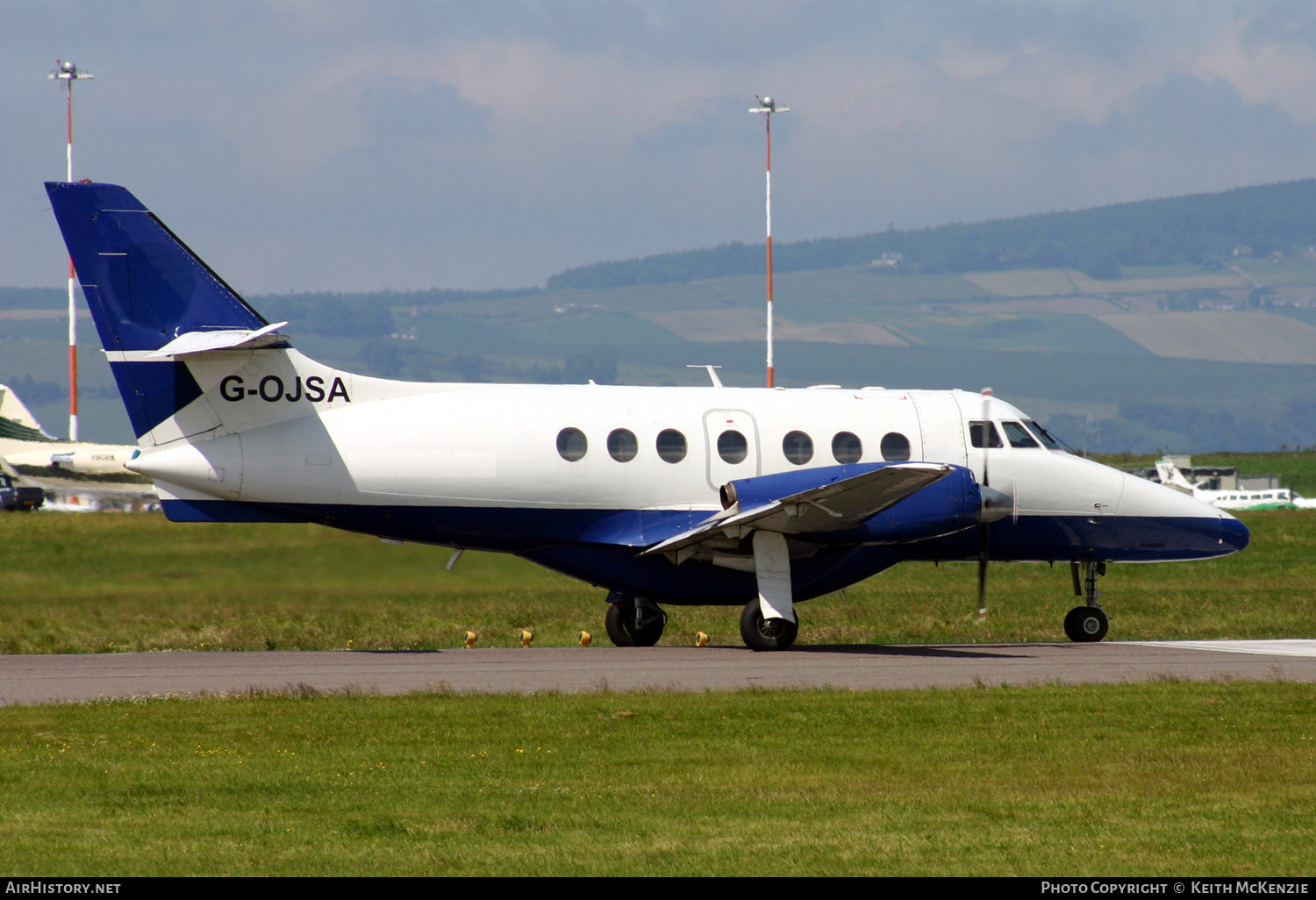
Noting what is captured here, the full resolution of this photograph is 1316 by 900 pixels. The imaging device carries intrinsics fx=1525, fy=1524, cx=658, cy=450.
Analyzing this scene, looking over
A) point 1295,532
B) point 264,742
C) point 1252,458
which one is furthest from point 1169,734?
point 1252,458

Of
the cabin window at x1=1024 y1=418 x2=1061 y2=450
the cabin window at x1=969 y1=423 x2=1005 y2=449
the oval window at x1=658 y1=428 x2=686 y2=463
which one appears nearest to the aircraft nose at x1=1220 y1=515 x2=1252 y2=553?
the cabin window at x1=1024 y1=418 x2=1061 y2=450

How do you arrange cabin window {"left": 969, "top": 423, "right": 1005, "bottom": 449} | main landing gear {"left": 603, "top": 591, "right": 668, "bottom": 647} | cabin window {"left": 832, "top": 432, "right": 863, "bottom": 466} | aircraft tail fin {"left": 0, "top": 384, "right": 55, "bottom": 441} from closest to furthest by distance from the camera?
1. cabin window {"left": 832, "top": 432, "right": 863, "bottom": 466}
2. main landing gear {"left": 603, "top": 591, "right": 668, "bottom": 647}
3. cabin window {"left": 969, "top": 423, "right": 1005, "bottom": 449}
4. aircraft tail fin {"left": 0, "top": 384, "right": 55, "bottom": 441}

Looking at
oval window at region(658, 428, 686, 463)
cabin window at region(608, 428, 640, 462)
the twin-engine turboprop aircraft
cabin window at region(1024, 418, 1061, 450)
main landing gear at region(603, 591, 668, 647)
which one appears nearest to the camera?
the twin-engine turboprop aircraft

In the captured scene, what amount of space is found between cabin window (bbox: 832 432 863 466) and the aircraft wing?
1.37 meters

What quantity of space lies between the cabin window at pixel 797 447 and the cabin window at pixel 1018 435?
3382mm

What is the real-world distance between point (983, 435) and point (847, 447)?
241 cm

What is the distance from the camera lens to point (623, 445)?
868 inches

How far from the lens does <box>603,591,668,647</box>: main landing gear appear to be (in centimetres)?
2353

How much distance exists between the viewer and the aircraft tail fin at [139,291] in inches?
790

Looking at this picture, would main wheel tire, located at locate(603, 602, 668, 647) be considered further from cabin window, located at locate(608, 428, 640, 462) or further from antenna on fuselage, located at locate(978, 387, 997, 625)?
antenna on fuselage, located at locate(978, 387, 997, 625)

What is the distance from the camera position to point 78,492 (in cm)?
2520

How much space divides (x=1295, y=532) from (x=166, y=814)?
56.5 metres

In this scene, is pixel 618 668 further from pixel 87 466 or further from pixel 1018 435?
pixel 87 466
